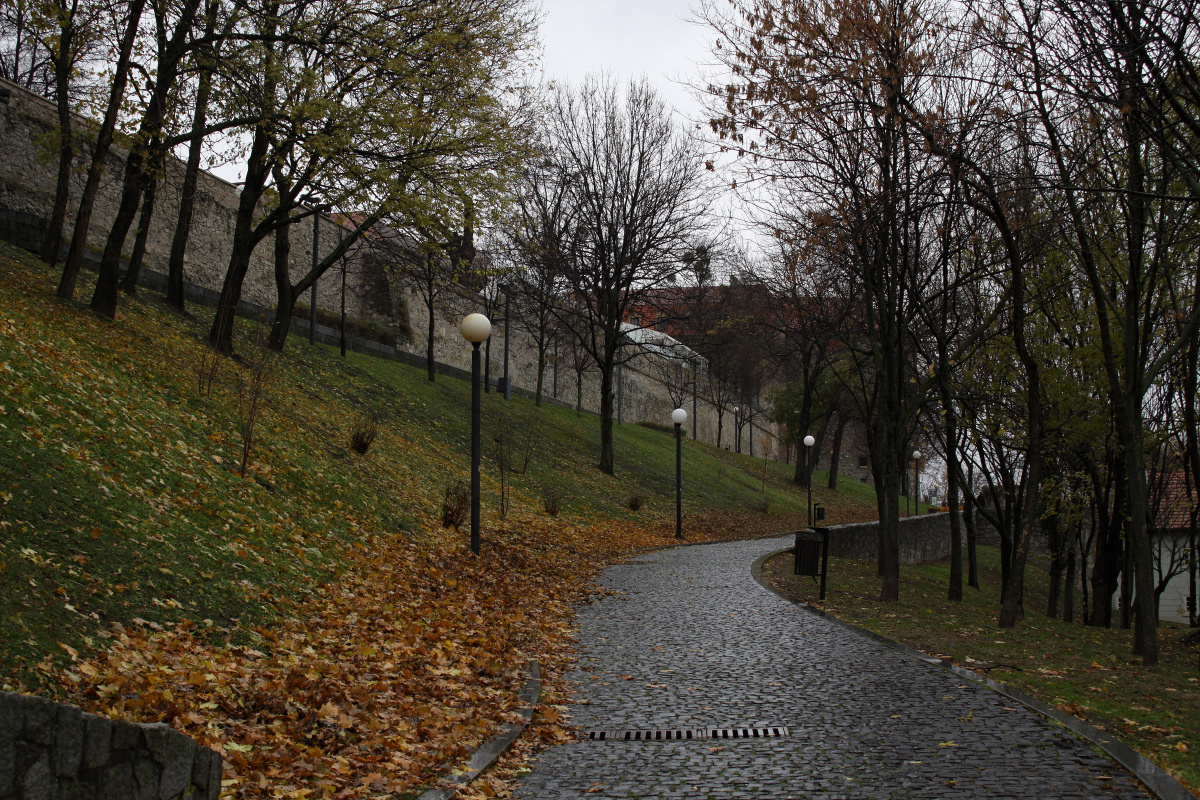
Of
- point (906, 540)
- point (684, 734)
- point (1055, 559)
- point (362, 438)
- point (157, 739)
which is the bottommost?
point (906, 540)

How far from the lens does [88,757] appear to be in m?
2.77

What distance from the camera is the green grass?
5395 millimetres

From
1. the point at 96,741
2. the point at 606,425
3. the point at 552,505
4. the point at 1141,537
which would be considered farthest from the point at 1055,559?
the point at 96,741

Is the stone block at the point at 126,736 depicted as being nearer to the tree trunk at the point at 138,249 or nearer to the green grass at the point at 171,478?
the green grass at the point at 171,478

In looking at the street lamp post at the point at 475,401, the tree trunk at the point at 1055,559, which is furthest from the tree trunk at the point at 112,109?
the tree trunk at the point at 1055,559

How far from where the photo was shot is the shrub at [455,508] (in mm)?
13531

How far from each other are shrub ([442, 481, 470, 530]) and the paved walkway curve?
452cm

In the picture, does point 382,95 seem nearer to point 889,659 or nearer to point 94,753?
point 889,659

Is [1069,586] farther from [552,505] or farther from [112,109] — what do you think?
[112,109]

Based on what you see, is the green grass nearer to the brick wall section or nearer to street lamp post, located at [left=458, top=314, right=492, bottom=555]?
street lamp post, located at [left=458, top=314, right=492, bottom=555]

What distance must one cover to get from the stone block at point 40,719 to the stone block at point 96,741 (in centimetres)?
14

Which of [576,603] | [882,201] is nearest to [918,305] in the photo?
[882,201]

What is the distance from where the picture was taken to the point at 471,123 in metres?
16.5

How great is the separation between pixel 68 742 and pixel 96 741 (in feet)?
0.46
